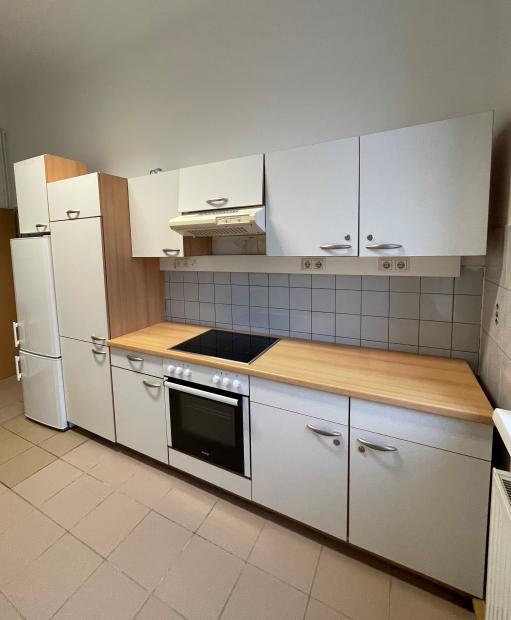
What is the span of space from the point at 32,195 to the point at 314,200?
207 centimetres

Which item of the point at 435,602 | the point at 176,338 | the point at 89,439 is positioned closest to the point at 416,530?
the point at 435,602

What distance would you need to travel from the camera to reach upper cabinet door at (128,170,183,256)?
1.92 metres

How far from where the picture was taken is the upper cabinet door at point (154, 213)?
6.31ft

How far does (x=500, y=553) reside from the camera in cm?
85

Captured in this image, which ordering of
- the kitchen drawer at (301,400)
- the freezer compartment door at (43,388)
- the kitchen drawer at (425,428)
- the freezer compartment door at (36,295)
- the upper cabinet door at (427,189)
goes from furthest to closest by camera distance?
the freezer compartment door at (43,388) < the freezer compartment door at (36,295) < the kitchen drawer at (301,400) < the upper cabinet door at (427,189) < the kitchen drawer at (425,428)

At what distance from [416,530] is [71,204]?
102 inches

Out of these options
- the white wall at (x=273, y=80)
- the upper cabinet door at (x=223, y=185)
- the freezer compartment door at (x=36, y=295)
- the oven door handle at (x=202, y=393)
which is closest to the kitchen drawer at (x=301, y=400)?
the oven door handle at (x=202, y=393)

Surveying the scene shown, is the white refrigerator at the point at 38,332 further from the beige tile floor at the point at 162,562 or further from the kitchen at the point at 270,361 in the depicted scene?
the beige tile floor at the point at 162,562

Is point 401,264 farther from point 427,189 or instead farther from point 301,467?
point 301,467

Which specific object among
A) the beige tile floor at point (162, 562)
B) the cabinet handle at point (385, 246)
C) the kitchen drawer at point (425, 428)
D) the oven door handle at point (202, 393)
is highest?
the cabinet handle at point (385, 246)

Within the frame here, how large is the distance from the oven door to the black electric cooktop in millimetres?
195

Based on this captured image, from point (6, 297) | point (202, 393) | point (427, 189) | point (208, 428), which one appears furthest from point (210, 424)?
point (6, 297)

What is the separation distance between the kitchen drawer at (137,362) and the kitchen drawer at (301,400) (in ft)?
2.16

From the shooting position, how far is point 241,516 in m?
1.68
